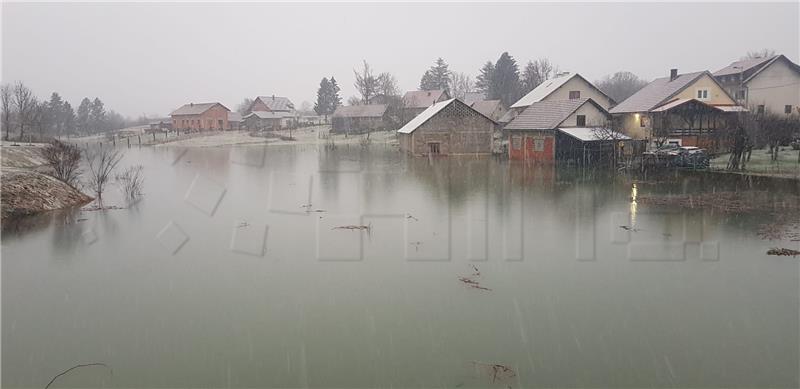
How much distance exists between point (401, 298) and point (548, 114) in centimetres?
2367

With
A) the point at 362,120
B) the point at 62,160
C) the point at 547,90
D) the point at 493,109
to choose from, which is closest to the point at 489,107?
the point at 493,109

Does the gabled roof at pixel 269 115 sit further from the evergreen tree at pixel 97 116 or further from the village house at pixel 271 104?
the evergreen tree at pixel 97 116

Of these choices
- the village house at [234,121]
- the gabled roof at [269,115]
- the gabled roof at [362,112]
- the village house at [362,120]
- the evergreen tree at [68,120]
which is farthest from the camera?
the evergreen tree at [68,120]

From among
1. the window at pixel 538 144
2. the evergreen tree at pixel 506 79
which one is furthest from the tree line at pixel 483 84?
the window at pixel 538 144

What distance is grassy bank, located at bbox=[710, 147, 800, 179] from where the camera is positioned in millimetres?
19525

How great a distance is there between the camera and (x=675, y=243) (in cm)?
1039

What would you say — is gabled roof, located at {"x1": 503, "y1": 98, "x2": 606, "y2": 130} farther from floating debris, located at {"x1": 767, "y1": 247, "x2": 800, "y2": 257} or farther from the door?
floating debris, located at {"x1": 767, "y1": 247, "x2": 800, "y2": 257}

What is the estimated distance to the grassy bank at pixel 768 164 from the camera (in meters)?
19.5

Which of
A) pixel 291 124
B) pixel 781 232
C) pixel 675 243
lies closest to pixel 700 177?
pixel 781 232

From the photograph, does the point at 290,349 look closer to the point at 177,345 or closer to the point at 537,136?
the point at 177,345

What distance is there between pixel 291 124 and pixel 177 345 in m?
63.5

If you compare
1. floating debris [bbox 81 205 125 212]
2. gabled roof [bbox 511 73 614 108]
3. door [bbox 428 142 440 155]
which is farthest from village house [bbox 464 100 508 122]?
floating debris [bbox 81 205 125 212]

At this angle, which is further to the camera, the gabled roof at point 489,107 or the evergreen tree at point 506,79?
the evergreen tree at point 506,79

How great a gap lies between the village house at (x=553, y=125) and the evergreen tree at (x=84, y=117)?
72.0 meters
